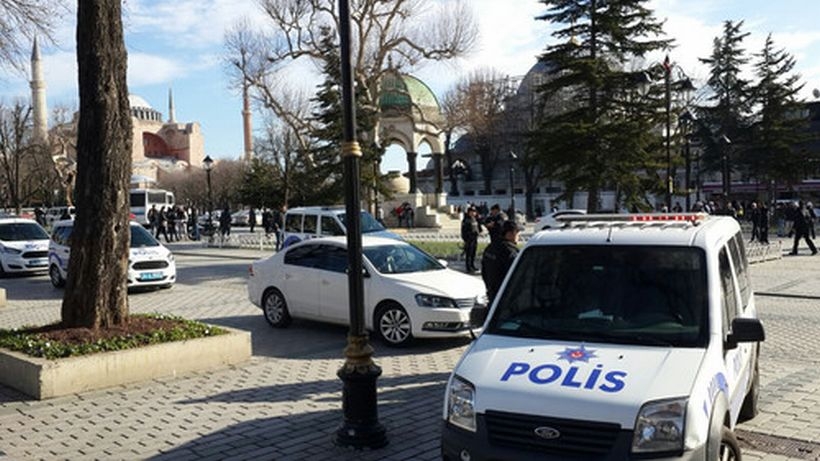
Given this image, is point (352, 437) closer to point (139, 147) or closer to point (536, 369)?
point (536, 369)

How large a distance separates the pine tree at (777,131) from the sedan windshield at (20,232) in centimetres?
4671

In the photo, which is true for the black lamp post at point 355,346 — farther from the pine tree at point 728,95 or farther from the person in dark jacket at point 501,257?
the pine tree at point 728,95

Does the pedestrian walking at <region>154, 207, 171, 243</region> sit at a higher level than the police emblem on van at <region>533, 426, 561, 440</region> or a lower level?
higher

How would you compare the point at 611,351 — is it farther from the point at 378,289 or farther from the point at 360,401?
the point at 378,289

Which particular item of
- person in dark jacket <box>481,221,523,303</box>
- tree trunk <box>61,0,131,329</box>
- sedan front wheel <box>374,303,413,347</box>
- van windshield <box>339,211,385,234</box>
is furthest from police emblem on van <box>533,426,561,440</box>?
van windshield <box>339,211,385,234</box>

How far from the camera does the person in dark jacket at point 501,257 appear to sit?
8.26 meters

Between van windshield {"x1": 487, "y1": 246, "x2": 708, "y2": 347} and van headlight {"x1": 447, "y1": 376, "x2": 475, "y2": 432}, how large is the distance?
678mm

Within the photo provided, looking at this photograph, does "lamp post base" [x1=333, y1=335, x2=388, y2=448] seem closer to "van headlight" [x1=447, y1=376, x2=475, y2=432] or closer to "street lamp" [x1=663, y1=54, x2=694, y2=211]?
"van headlight" [x1=447, y1=376, x2=475, y2=432]

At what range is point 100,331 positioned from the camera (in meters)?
8.73

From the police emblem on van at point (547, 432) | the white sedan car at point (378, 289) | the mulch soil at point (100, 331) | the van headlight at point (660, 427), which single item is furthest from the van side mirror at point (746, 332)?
the mulch soil at point (100, 331)

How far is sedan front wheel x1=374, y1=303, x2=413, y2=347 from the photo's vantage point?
33.1 feet

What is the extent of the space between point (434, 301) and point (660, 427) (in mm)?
6111

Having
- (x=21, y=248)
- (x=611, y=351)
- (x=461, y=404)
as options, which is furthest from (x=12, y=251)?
(x=611, y=351)

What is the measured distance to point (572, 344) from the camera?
4.66m
